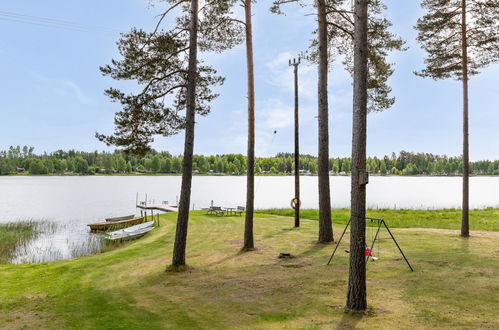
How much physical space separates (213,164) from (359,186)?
15552 cm

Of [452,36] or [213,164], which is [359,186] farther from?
[213,164]

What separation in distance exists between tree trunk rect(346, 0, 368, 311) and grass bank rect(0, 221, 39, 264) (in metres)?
14.8

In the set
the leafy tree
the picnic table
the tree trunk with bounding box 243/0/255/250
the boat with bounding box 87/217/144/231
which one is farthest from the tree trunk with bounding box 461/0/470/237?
the leafy tree

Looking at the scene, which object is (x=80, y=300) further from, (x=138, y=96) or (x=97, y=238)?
(x=97, y=238)

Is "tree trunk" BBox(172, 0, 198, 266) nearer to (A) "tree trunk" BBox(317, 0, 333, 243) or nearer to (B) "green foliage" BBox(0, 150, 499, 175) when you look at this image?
(A) "tree trunk" BBox(317, 0, 333, 243)

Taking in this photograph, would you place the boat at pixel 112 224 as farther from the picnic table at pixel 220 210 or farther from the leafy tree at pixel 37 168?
the leafy tree at pixel 37 168

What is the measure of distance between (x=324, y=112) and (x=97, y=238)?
592 inches

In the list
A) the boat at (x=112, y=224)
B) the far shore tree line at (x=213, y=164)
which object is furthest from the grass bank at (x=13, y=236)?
the far shore tree line at (x=213, y=164)

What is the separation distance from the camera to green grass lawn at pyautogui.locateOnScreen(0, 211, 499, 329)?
245 inches

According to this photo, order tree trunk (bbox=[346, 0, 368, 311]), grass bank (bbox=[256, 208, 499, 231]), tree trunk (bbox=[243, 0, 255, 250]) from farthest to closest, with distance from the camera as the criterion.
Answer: grass bank (bbox=[256, 208, 499, 231]), tree trunk (bbox=[243, 0, 255, 250]), tree trunk (bbox=[346, 0, 368, 311])

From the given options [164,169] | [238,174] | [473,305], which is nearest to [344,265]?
[473,305]

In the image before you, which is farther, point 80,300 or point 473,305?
point 80,300

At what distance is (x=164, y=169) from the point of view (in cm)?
14575

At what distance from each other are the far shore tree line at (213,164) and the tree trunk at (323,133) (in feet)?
399
